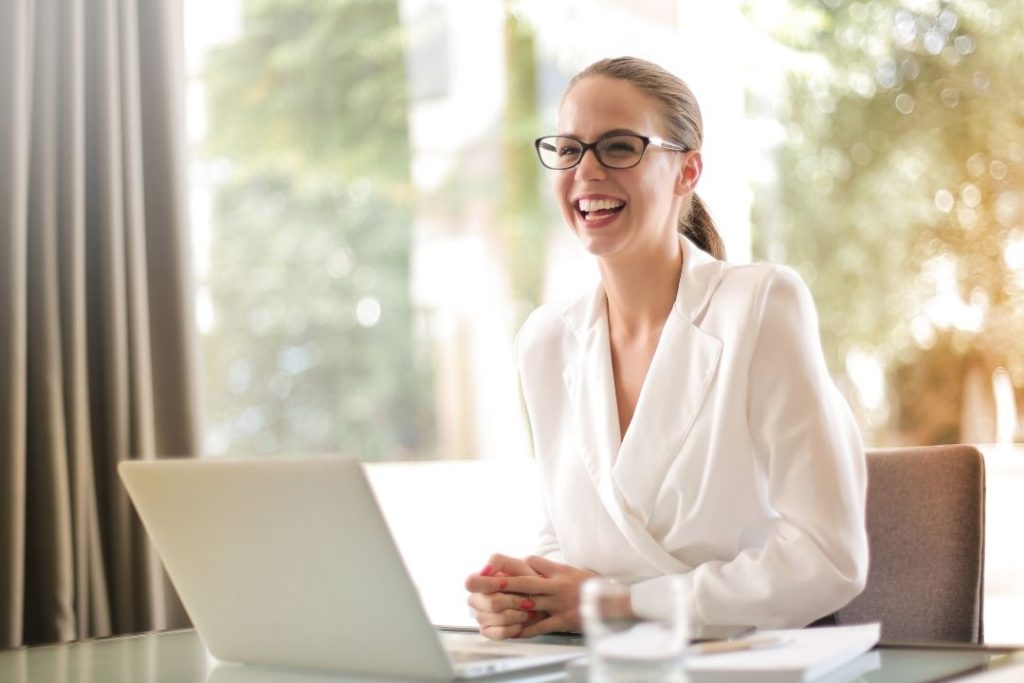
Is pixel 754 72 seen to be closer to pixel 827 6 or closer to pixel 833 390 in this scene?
pixel 827 6

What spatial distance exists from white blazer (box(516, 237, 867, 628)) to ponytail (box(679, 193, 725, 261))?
145 mm

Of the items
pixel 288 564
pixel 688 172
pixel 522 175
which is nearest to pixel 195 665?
pixel 288 564

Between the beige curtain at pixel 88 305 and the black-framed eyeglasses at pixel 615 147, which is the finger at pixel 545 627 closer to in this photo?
the black-framed eyeglasses at pixel 615 147

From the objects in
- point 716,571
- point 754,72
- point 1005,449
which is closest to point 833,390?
point 716,571

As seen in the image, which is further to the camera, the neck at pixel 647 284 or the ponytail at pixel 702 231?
the ponytail at pixel 702 231

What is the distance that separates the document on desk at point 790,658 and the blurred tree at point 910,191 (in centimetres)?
230

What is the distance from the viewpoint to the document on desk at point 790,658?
3.23 feet

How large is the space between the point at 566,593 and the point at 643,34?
2.49m

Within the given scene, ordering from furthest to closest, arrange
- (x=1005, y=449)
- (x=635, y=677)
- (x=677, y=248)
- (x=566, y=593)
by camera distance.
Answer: (x=1005, y=449)
(x=677, y=248)
(x=566, y=593)
(x=635, y=677)

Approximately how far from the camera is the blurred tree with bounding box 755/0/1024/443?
3.27m

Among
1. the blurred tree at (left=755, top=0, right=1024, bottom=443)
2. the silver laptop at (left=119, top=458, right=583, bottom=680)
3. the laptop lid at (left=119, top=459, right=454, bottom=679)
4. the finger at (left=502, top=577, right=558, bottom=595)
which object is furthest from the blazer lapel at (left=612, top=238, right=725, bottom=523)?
the blurred tree at (left=755, top=0, right=1024, bottom=443)

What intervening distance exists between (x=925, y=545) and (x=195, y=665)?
919 millimetres

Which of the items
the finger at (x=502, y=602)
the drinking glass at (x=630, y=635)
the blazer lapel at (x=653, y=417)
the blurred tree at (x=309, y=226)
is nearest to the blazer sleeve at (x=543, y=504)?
the blazer lapel at (x=653, y=417)

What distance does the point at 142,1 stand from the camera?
2.67m
